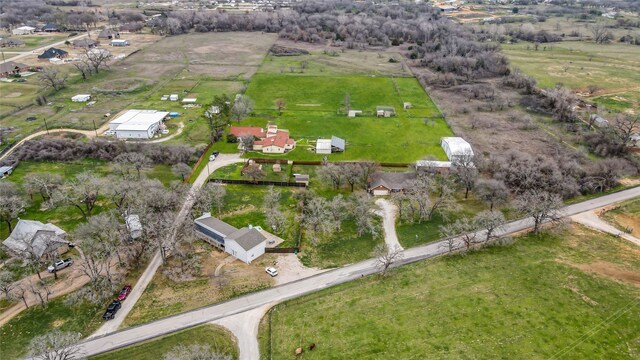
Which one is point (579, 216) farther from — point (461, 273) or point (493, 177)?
point (461, 273)

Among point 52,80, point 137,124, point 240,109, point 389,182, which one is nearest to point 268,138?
point 240,109

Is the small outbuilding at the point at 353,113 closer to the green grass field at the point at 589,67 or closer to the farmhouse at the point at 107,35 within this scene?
the green grass field at the point at 589,67

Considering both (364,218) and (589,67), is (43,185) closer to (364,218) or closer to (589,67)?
(364,218)

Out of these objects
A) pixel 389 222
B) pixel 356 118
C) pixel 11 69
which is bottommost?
pixel 389 222

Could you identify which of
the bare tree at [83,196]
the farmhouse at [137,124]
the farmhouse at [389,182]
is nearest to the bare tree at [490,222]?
the farmhouse at [389,182]

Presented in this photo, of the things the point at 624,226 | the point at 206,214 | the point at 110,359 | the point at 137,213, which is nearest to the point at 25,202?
the point at 137,213
